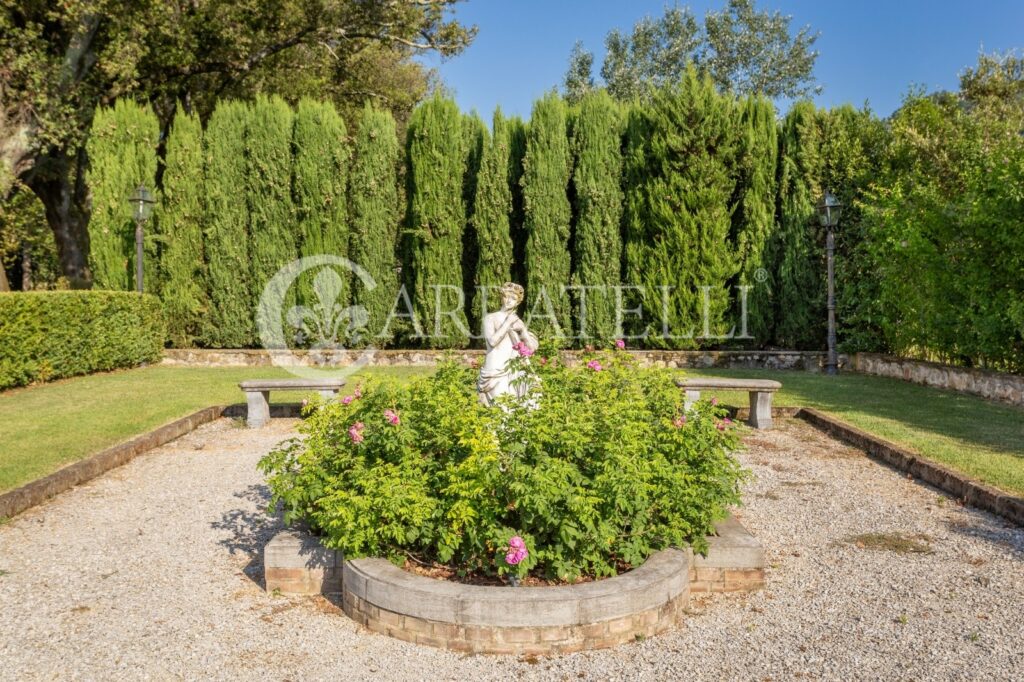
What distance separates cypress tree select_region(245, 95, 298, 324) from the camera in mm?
15938

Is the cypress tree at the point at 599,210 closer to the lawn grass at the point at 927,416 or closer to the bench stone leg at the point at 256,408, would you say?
the lawn grass at the point at 927,416

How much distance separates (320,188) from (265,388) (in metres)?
7.49

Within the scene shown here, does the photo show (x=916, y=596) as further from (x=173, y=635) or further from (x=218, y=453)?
(x=218, y=453)

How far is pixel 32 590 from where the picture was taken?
4.57 m

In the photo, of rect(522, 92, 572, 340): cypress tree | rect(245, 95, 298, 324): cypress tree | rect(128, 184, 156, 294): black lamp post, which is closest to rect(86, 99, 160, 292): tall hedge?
rect(128, 184, 156, 294): black lamp post

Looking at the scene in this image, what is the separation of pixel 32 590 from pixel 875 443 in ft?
24.9

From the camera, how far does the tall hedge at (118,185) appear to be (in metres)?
15.7

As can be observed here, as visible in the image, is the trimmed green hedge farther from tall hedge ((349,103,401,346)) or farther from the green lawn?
tall hedge ((349,103,401,346))

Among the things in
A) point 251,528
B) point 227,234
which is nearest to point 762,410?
point 251,528

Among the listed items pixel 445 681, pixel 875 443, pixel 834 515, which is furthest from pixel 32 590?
pixel 875 443

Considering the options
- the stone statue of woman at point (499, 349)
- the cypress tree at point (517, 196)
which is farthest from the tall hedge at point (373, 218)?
the stone statue of woman at point (499, 349)

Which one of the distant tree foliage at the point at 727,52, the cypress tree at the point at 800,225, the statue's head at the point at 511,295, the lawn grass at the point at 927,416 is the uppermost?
the distant tree foliage at the point at 727,52

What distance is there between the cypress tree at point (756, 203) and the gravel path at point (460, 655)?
30.2ft

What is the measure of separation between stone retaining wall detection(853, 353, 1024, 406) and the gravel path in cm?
478
